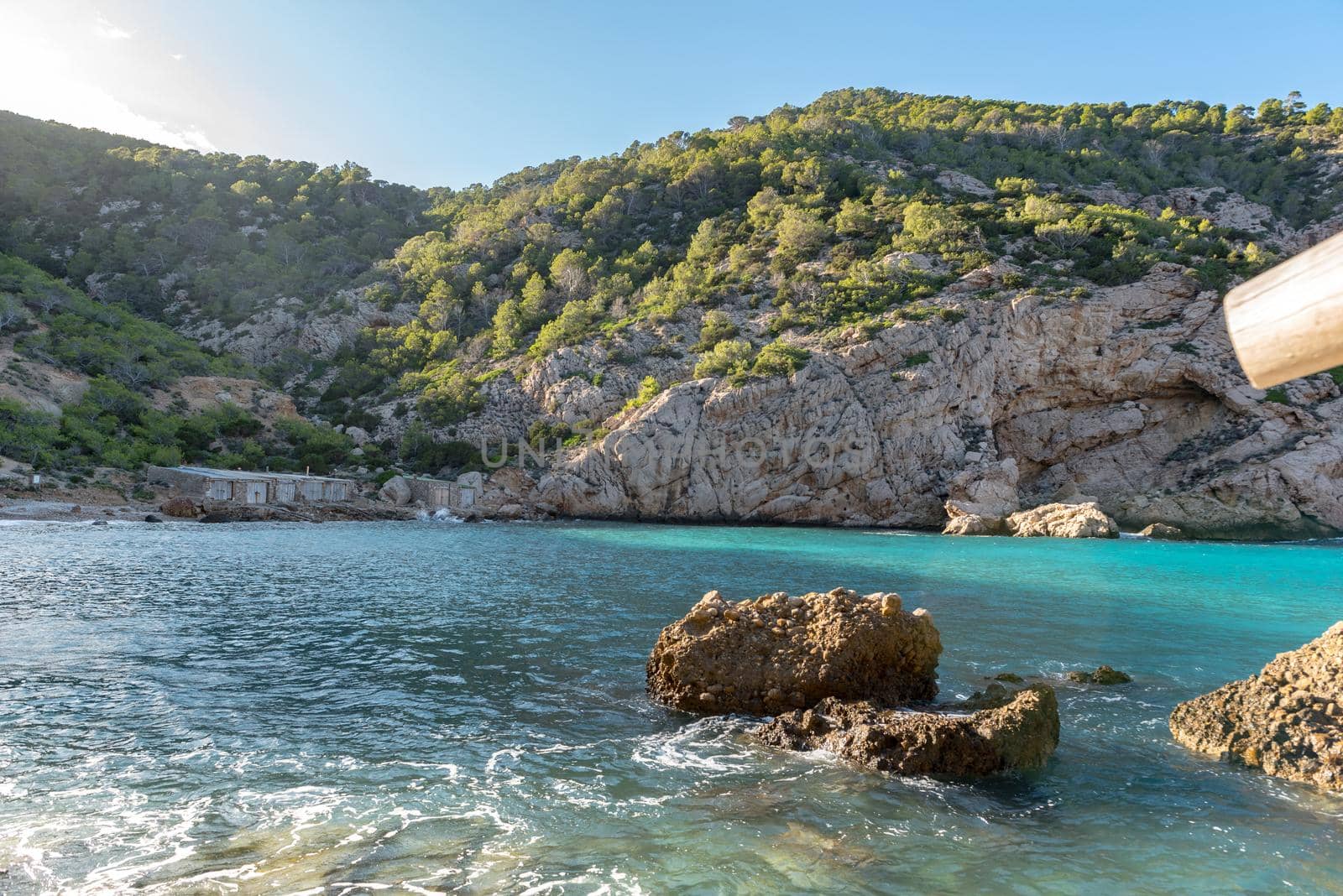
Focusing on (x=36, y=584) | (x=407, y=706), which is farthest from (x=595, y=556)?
(x=407, y=706)

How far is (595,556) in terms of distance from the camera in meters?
25.4

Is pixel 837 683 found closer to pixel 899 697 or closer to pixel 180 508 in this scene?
pixel 899 697

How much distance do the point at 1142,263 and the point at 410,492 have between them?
49.3 metres

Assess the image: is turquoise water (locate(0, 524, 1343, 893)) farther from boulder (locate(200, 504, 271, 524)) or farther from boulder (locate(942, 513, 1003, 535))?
boulder (locate(942, 513, 1003, 535))

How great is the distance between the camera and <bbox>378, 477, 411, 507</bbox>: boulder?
4522 centimetres

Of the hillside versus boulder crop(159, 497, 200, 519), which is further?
the hillside

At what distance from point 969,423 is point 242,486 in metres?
41.3

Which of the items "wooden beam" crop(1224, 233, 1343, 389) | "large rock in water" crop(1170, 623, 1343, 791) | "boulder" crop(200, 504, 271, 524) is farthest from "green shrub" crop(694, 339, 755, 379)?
"wooden beam" crop(1224, 233, 1343, 389)

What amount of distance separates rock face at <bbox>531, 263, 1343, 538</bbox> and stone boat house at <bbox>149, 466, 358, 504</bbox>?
13.0m

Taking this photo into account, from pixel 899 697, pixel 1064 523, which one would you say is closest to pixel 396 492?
pixel 1064 523

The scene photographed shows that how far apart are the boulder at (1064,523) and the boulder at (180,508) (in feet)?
133

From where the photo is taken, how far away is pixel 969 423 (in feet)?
148

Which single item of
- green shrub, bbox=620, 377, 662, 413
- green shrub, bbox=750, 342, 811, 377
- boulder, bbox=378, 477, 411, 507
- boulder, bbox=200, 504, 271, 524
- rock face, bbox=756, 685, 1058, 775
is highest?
green shrub, bbox=750, 342, 811, 377

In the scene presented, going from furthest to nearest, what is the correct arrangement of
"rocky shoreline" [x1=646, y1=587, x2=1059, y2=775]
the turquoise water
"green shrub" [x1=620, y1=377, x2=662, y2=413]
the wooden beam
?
"green shrub" [x1=620, y1=377, x2=662, y2=413] < "rocky shoreline" [x1=646, y1=587, x2=1059, y2=775] < the turquoise water < the wooden beam
